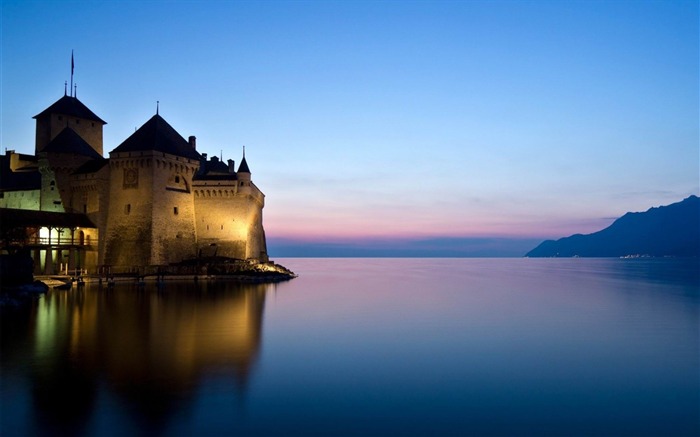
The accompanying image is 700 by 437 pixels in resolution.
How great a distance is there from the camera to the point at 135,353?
1268 cm

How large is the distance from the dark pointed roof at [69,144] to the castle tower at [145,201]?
13.7 feet

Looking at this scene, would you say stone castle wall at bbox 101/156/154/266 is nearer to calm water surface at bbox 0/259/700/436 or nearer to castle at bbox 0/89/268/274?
castle at bbox 0/89/268/274

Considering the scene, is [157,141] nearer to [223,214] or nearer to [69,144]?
[223,214]

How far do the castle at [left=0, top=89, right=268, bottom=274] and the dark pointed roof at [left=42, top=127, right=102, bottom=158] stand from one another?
0.07 metres

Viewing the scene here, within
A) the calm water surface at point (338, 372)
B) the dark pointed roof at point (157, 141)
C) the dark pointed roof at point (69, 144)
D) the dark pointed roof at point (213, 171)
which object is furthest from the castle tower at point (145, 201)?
the calm water surface at point (338, 372)

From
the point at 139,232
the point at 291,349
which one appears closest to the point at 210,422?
the point at 291,349

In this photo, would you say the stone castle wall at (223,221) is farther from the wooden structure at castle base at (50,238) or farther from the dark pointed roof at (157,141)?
the wooden structure at castle base at (50,238)

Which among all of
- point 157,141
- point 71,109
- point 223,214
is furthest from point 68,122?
point 223,214

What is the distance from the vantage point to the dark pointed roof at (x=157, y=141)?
35.5 metres

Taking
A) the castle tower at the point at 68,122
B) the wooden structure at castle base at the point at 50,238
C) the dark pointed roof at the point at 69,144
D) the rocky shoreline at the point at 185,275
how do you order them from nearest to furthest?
1. the wooden structure at castle base at the point at 50,238
2. the rocky shoreline at the point at 185,275
3. the dark pointed roof at the point at 69,144
4. the castle tower at the point at 68,122

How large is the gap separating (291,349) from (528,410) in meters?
7.24

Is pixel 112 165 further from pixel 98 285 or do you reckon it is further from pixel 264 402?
pixel 264 402

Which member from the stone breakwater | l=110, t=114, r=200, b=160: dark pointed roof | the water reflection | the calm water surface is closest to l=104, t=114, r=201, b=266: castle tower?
l=110, t=114, r=200, b=160: dark pointed roof

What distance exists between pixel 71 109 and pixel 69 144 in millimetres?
6165
